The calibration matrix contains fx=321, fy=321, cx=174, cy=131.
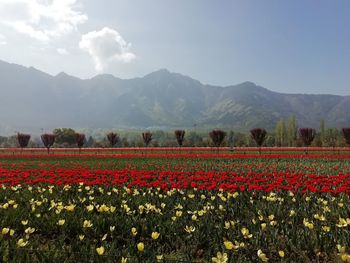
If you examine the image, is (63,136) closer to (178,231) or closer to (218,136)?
(218,136)

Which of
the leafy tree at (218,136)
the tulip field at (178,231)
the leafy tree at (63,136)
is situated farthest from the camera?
the leafy tree at (63,136)

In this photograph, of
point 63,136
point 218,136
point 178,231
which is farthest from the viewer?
point 63,136

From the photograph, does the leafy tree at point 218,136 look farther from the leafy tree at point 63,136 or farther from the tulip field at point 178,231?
the leafy tree at point 63,136

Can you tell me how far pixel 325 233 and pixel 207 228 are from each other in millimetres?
2184

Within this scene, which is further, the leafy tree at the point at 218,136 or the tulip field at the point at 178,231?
the leafy tree at the point at 218,136

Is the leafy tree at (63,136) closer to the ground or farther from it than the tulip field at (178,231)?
farther from it

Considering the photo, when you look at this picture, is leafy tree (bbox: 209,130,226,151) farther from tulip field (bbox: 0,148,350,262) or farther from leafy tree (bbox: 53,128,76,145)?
leafy tree (bbox: 53,128,76,145)

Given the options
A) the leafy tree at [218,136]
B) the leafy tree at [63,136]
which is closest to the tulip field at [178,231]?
the leafy tree at [218,136]

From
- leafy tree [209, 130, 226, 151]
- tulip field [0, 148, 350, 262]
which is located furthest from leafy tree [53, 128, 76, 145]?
tulip field [0, 148, 350, 262]

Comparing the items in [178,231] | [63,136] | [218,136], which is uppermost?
[63,136]

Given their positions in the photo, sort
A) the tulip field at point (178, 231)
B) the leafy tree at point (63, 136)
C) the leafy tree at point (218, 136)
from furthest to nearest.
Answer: the leafy tree at point (63, 136) < the leafy tree at point (218, 136) < the tulip field at point (178, 231)

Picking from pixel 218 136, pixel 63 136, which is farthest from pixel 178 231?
pixel 63 136

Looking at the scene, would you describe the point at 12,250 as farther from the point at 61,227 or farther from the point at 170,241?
the point at 170,241

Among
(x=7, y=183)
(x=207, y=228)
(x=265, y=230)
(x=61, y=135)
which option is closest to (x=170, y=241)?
(x=207, y=228)
